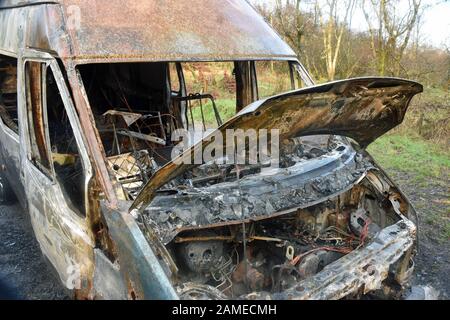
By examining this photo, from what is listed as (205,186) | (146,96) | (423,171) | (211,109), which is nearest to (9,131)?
(146,96)

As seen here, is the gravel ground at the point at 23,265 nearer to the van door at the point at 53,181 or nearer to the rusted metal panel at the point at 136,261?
the van door at the point at 53,181

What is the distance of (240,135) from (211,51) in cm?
103

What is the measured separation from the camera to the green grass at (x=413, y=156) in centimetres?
675

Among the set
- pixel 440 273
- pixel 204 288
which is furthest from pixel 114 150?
pixel 440 273

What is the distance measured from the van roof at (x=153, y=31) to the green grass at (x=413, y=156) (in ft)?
14.8

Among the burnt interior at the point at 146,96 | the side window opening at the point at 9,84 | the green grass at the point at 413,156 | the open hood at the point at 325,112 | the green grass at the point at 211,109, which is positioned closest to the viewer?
the open hood at the point at 325,112

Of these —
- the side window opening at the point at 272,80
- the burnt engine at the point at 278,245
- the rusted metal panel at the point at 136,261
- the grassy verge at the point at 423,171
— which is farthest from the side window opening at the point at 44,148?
the side window opening at the point at 272,80

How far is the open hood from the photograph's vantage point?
2.01 metres

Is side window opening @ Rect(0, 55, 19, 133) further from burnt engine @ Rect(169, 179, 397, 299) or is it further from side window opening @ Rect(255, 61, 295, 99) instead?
side window opening @ Rect(255, 61, 295, 99)

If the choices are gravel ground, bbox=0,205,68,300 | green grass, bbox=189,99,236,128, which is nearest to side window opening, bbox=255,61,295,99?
green grass, bbox=189,99,236,128

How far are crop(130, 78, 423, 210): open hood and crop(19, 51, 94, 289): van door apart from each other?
0.56m

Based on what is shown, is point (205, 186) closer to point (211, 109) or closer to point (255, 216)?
point (255, 216)

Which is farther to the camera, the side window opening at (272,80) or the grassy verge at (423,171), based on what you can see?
the side window opening at (272,80)

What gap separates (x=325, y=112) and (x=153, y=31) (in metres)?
1.31
